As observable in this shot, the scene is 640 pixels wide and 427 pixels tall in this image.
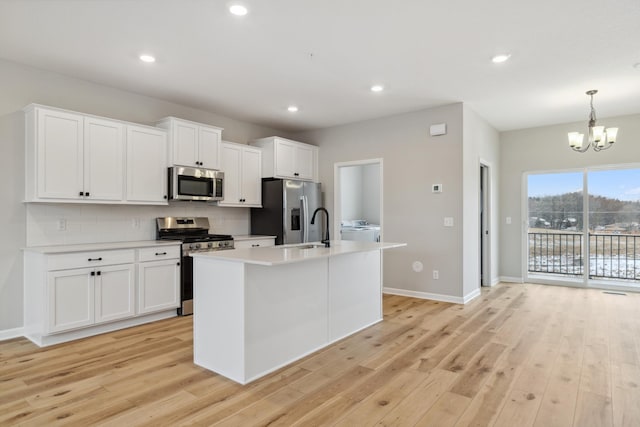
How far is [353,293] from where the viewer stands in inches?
143

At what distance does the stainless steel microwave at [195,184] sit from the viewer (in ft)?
14.3

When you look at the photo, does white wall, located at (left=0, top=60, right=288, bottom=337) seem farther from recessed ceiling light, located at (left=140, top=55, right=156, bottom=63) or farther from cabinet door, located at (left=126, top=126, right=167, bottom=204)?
recessed ceiling light, located at (left=140, top=55, right=156, bottom=63)

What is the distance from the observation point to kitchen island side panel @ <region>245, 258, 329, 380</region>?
2.59 m

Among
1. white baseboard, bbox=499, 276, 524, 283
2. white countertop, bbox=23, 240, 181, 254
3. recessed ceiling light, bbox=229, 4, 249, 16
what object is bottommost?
white baseboard, bbox=499, 276, 524, 283

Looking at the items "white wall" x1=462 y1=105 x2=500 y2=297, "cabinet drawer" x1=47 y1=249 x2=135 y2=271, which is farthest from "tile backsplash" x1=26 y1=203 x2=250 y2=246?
"white wall" x1=462 y1=105 x2=500 y2=297

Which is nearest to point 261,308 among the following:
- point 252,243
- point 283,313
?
point 283,313

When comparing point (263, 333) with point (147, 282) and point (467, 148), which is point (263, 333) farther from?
point (467, 148)

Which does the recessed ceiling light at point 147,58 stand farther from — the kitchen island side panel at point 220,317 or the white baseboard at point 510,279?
the white baseboard at point 510,279

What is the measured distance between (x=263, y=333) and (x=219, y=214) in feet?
9.90

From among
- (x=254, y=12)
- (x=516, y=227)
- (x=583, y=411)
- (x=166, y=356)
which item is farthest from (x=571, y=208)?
(x=166, y=356)

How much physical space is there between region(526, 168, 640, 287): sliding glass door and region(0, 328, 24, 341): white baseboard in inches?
279

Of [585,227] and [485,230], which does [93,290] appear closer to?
[485,230]

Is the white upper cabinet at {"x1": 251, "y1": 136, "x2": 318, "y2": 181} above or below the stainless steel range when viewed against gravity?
above

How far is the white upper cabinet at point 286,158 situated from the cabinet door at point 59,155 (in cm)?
Answer: 252
